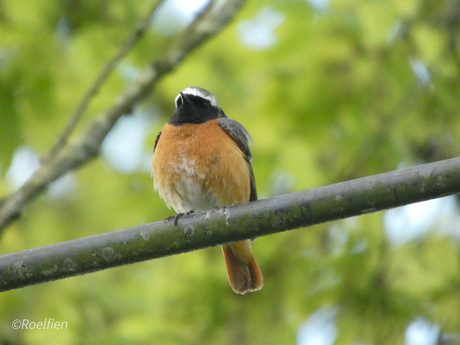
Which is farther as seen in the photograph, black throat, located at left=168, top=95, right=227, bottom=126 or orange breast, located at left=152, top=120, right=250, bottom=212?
black throat, located at left=168, top=95, right=227, bottom=126

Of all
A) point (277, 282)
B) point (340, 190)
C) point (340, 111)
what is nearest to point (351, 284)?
point (277, 282)

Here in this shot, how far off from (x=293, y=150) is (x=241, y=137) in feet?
1.78

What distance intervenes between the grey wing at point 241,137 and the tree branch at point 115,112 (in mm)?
790

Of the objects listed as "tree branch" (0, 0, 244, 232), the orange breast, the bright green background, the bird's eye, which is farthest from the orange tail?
"tree branch" (0, 0, 244, 232)

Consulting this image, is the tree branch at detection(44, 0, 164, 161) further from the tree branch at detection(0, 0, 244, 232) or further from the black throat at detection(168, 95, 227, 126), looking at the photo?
the black throat at detection(168, 95, 227, 126)

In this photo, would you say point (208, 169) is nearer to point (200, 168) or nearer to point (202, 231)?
point (200, 168)

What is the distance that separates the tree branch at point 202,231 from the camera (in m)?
3.27

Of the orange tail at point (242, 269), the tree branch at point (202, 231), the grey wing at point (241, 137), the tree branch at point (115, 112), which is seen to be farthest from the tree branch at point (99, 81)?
the tree branch at point (202, 231)

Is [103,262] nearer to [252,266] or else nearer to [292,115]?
[252,266]

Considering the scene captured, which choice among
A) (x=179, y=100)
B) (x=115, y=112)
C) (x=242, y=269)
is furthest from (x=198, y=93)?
(x=242, y=269)

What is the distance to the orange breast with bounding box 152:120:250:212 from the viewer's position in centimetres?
578

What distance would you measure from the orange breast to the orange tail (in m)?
0.54

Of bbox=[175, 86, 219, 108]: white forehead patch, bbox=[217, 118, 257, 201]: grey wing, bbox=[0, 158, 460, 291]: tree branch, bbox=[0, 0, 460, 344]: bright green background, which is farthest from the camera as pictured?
bbox=[175, 86, 219, 108]: white forehead patch

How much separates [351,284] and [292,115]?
5.94ft
